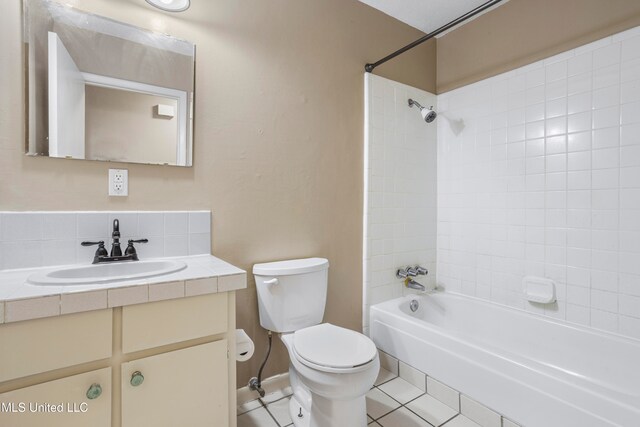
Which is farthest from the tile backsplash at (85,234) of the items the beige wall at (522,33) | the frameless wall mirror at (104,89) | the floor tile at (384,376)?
the beige wall at (522,33)

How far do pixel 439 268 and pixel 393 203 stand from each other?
74 centimetres

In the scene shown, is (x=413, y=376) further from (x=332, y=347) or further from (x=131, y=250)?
(x=131, y=250)

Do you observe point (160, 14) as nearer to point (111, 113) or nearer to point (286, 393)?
point (111, 113)

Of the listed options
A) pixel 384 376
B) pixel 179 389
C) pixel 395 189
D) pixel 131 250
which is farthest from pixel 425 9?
pixel 179 389

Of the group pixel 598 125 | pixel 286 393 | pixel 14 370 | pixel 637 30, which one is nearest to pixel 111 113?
pixel 14 370

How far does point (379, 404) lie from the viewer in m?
1.73

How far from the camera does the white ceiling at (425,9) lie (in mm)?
2158

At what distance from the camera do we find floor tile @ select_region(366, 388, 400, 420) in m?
1.66

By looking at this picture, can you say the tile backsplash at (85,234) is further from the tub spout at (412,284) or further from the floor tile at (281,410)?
the tub spout at (412,284)

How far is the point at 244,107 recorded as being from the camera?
1706 millimetres

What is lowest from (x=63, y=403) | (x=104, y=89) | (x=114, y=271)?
(x=63, y=403)

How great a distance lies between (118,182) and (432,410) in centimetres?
193

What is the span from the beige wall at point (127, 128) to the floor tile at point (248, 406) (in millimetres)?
1317

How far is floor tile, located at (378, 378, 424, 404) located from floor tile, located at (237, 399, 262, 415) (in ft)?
2.36
